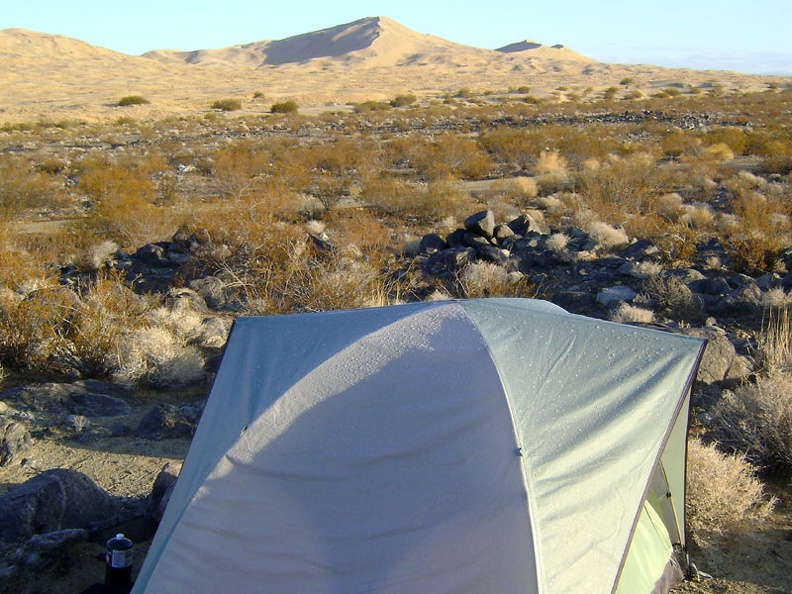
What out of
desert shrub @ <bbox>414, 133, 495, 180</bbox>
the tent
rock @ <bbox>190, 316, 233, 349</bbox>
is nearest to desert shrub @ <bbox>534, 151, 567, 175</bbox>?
desert shrub @ <bbox>414, 133, 495, 180</bbox>

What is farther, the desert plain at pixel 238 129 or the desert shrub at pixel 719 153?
the desert shrub at pixel 719 153

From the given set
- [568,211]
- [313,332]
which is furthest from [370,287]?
[568,211]

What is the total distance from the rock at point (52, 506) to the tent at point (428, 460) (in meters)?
1.63

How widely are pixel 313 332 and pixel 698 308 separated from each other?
7.48m

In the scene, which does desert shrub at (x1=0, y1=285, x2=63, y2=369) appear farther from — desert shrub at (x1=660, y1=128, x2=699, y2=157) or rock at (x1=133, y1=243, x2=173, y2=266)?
desert shrub at (x1=660, y1=128, x2=699, y2=157)

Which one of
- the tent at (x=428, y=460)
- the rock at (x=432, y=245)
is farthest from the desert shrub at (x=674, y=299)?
the tent at (x=428, y=460)

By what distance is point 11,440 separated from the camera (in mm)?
6383

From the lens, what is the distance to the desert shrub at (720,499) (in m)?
5.50

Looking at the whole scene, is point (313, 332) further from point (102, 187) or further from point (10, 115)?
point (10, 115)

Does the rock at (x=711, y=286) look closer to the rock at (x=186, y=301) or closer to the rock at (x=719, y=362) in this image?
the rock at (x=719, y=362)

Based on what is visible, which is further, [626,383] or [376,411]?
[626,383]

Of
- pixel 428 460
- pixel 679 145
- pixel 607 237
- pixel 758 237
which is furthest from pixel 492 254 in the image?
pixel 679 145

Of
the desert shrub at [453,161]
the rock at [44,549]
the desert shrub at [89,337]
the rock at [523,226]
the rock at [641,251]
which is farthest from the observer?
the desert shrub at [453,161]

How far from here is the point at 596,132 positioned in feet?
113
